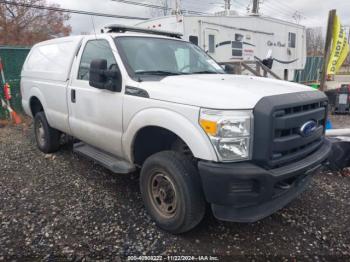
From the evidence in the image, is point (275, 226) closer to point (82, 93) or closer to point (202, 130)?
point (202, 130)

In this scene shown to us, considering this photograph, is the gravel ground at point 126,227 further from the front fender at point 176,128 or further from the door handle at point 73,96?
the door handle at point 73,96

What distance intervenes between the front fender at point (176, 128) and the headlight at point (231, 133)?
3.1 inches

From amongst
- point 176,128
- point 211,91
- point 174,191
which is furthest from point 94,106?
point 211,91

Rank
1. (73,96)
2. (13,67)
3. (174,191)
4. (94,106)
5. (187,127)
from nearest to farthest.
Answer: (187,127) → (174,191) → (94,106) → (73,96) → (13,67)

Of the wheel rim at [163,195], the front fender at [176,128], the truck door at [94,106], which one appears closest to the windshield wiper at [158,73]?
the truck door at [94,106]

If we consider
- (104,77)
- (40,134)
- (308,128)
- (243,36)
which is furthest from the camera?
(243,36)

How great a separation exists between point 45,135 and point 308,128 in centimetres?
442

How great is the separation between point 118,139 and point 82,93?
0.96 m

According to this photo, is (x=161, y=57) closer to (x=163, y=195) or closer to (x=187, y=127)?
(x=187, y=127)

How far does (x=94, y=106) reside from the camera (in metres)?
3.67

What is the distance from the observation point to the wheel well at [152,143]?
313 cm

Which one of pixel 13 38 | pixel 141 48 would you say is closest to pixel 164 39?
pixel 141 48

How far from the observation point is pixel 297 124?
102 inches

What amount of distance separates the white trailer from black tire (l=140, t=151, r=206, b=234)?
7511 millimetres
